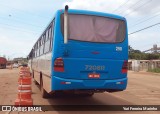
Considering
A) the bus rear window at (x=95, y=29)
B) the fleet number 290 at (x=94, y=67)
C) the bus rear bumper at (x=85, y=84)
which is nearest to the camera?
the bus rear bumper at (x=85, y=84)

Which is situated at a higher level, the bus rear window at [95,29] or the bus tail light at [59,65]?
the bus rear window at [95,29]

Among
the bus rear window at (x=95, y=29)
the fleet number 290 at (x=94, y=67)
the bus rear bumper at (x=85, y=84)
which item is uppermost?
the bus rear window at (x=95, y=29)

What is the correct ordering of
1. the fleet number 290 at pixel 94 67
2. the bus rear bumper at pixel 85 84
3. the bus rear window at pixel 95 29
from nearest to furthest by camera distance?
1. the bus rear bumper at pixel 85 84
2. the fleet number 290 at pixel 94 67
3. the bus rear window at pixel 95 29

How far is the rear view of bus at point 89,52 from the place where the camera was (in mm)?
8906

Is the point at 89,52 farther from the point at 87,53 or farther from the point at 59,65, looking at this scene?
A: the point at 59,65

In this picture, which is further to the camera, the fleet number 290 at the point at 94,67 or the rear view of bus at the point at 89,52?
the fleet number 290 at the point at 94,67

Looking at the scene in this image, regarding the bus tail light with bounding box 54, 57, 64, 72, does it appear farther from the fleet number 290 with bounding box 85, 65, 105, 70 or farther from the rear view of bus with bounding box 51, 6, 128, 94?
the fleet number 290 with bounding box 85, 65, 105, 70

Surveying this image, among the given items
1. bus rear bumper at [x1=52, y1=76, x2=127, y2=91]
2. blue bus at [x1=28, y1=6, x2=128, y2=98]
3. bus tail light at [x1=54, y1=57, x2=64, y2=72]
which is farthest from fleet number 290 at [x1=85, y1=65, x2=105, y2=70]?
bus tail light at [x1=54, y1=57, x2=64, y2=72]

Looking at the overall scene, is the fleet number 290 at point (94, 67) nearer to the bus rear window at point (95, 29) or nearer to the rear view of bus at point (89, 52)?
the rear view of bus at point (89, 52)

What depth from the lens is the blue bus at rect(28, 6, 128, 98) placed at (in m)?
8.91

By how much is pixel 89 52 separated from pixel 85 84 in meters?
0.97

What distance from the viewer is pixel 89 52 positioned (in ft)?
30.3

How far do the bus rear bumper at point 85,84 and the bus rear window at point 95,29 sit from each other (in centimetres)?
126

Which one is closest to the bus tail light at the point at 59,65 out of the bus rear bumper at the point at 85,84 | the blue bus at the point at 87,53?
the blue bus at the point at 87,53
